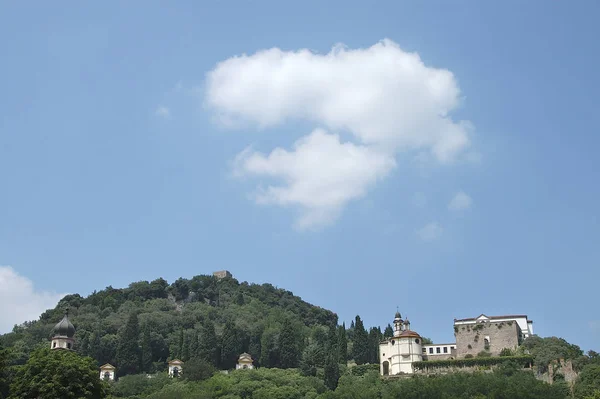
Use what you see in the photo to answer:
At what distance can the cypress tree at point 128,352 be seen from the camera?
80062mm

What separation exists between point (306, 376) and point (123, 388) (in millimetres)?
17593

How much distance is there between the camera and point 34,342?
275ft

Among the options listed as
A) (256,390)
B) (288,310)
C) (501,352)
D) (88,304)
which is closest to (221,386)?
(256,390)

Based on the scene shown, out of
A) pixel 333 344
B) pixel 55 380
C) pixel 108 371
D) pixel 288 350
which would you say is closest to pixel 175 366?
pixel 108 371

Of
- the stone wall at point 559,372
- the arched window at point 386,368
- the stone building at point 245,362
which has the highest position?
the stone building at point 245,362

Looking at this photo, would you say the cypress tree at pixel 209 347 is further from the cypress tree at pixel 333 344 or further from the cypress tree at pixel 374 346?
the cypress tree at pixel 374 346

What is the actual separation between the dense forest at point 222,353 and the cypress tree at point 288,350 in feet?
0.37

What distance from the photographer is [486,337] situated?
68250mm

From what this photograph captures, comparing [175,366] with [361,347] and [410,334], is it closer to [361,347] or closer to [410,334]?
[361,347]

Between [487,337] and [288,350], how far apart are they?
22847 mm

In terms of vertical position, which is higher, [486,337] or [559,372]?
[486,337]

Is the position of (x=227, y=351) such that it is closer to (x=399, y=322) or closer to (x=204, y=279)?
(x=399, y=322)

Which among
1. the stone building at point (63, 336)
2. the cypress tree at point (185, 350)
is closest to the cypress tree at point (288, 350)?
the cypress tree at point (185, 350)

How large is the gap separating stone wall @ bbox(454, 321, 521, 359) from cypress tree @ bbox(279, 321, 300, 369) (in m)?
19.5
